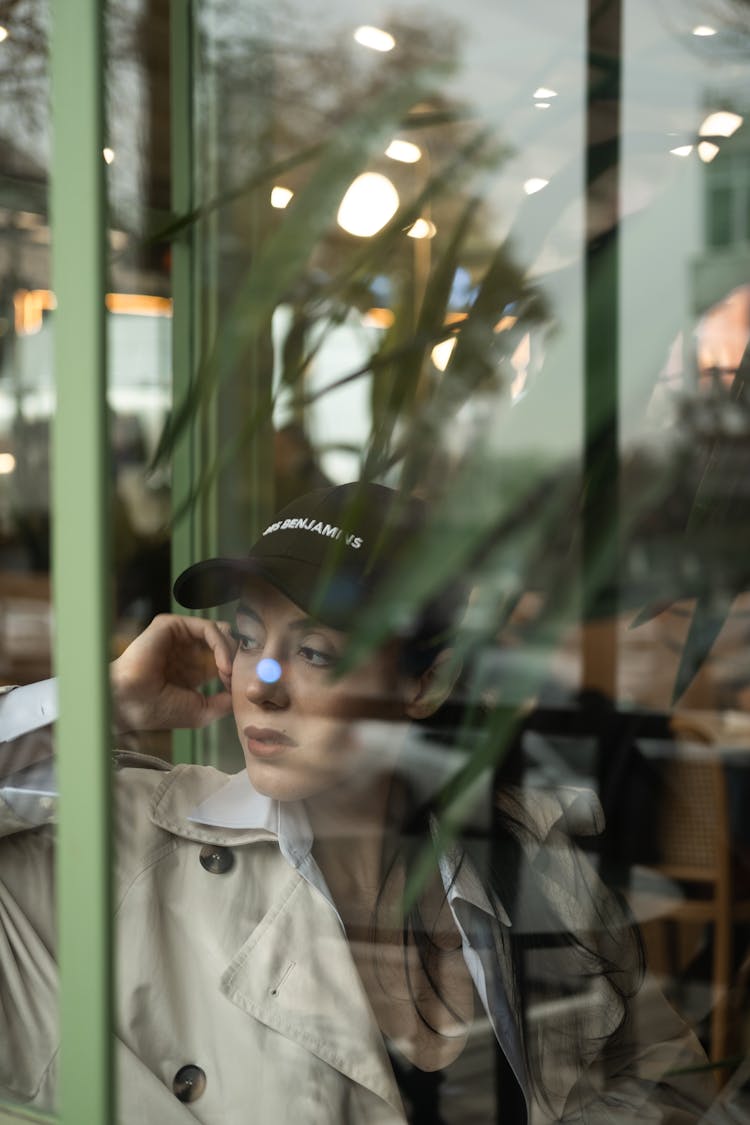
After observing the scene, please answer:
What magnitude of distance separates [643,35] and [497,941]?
33.5 inches

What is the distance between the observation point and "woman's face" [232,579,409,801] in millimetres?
1124

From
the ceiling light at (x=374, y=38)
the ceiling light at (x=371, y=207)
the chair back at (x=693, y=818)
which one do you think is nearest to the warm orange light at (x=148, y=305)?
the ceiling light at (x=371, y=207)

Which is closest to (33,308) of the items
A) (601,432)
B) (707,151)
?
(707,151)

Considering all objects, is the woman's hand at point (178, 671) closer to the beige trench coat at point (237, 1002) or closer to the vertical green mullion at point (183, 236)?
the beige trench coat at point (237, 1002)

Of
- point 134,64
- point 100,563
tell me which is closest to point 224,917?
point 100,563

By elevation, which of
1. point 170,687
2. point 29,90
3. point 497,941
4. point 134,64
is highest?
point 134,64

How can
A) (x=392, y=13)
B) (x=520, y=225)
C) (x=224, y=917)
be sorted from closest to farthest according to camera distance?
(x=520, y=225) → (x=224, y=917) → (x=392, y=13)

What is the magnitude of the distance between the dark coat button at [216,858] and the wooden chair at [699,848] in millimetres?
1514

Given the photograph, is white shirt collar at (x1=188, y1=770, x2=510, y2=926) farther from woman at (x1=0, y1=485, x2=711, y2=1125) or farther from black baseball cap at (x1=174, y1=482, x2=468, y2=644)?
black baseball cap at (x1=174, y1=482, x2=468, y2=644)

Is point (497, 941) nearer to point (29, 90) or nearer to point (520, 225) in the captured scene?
point (520, 225)

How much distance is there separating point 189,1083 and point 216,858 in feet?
0.68

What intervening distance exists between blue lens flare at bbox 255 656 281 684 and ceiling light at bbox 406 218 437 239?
0.56 metres

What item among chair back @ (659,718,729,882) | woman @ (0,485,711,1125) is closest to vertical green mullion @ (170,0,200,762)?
woman @ (0,485,711,1125)

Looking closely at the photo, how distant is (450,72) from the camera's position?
1.70 feet
